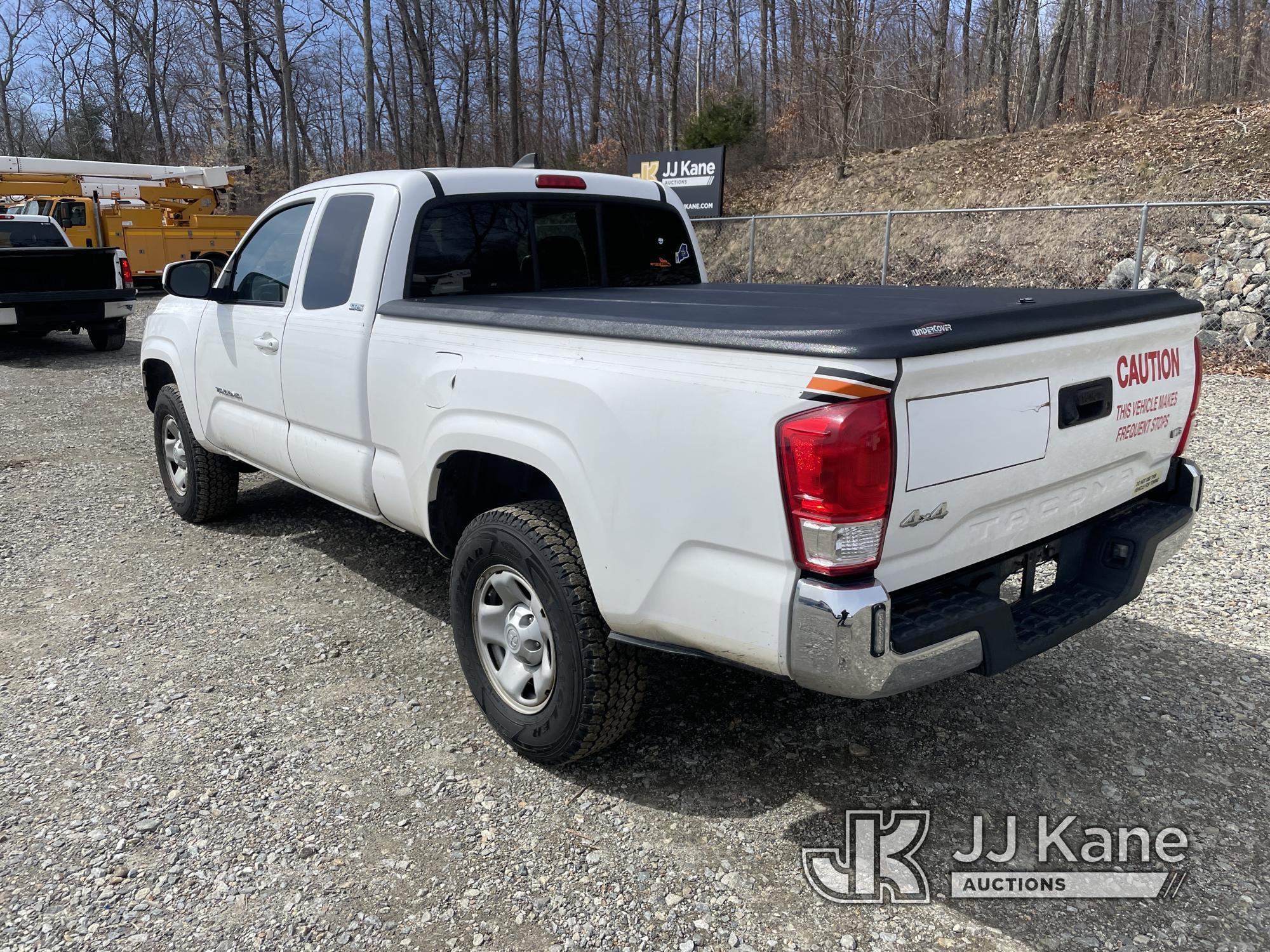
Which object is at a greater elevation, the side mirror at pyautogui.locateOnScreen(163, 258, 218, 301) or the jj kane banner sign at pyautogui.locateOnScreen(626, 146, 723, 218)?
the jj kane banner sign at pyautogui.locateOnScreen(626, 146, 723, 218)

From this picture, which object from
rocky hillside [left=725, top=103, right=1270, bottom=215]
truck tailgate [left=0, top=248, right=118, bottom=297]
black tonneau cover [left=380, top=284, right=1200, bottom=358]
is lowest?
black tonneau cover [left=380, top=284, right=1200, bottom=358]

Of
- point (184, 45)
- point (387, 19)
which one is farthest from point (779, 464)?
point (184, 45)

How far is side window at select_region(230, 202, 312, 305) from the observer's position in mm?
4598

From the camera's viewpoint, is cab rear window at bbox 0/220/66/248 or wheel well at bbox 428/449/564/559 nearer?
wheel well at bbox 428/449/564/559

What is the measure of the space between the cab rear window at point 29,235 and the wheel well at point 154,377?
11.5 meters

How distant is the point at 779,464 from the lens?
Answer: 2301 millimetres

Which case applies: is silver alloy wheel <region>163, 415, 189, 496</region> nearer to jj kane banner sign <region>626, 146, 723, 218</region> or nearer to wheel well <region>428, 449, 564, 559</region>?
wheel well <region>428, 449, 564, 559</region>

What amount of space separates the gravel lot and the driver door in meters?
0.83

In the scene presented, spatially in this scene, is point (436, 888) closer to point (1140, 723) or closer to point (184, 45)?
point (1140, 723)

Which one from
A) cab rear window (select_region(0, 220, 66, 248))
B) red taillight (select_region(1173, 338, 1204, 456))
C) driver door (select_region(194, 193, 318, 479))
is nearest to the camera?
red taillight (select_region(1173, 338, 1204, 456))

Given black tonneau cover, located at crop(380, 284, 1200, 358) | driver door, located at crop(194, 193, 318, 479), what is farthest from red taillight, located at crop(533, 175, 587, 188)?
driver door, located at crop(194, 193, 318, 479)

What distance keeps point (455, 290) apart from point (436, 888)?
2483 mm

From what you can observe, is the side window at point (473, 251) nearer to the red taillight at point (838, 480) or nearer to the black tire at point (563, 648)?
the black tire at point (563, 648)

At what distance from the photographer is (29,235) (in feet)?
52.0
